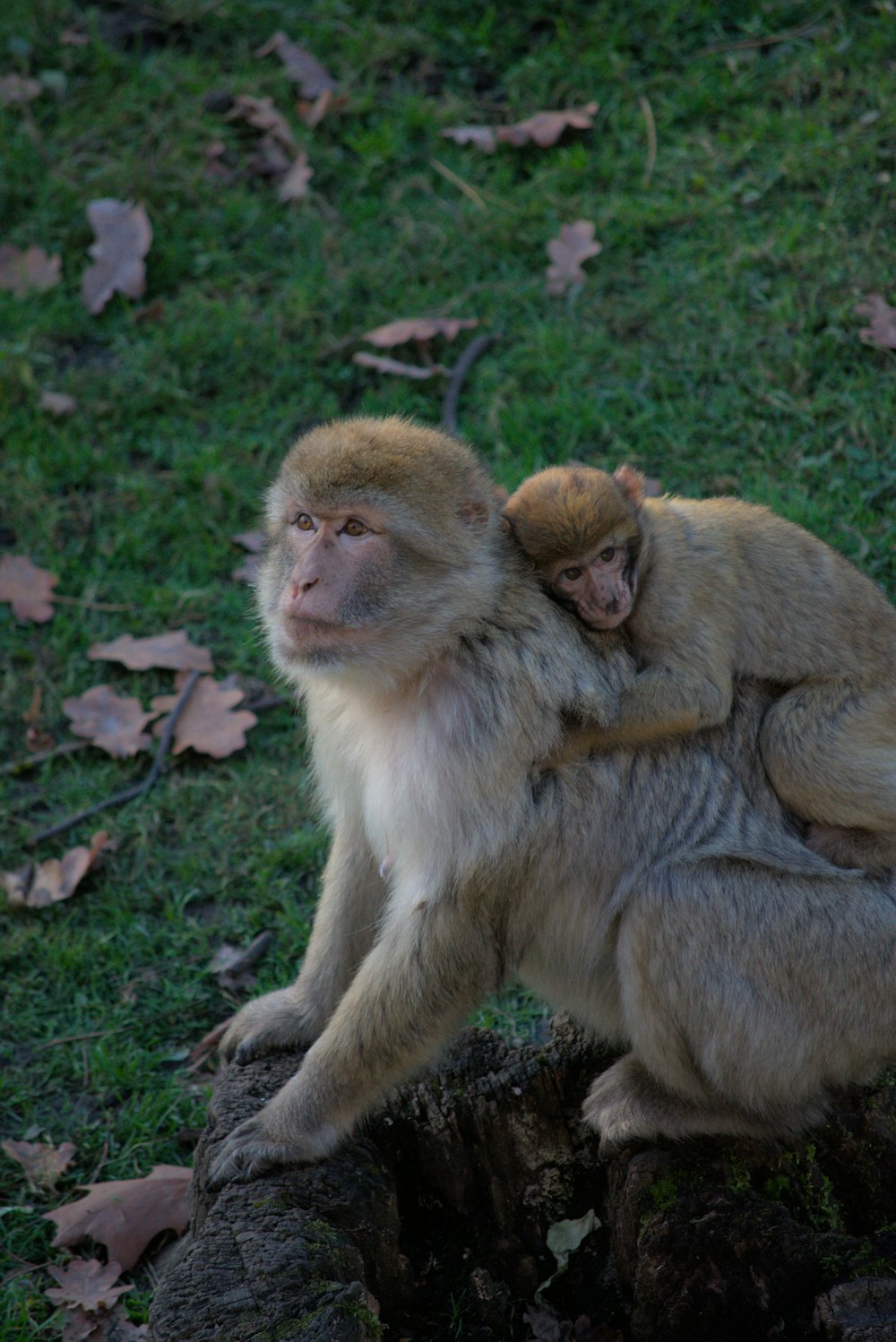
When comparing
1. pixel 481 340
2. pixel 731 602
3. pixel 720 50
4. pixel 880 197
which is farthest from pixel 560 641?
pixel 720 50

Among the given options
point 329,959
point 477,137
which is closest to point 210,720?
point 329,959

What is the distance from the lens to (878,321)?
5.79m

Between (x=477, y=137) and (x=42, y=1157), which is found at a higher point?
(x=477, y=137)

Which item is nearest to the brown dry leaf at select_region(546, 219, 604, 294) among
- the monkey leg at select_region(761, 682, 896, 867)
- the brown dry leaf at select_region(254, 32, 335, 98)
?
the brown dry leaf at select_region(254, 32, 335, 98)

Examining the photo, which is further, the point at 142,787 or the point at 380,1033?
the point at 142,787

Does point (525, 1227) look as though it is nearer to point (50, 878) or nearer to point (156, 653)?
point (50, 878)

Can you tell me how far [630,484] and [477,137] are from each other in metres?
4.05

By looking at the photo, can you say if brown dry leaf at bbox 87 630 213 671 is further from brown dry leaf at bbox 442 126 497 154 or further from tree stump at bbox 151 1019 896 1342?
brown dry leaf at bbox 442 126 497 154

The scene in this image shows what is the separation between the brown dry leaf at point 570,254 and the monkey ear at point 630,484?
2.95 m

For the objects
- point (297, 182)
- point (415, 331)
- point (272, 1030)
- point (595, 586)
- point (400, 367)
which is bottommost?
point (272, 1030)

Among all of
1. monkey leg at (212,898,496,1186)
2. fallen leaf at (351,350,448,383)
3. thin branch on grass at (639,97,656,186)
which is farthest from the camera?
thin branch on grass at (639,97,656,186)

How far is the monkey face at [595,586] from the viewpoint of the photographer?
11.5ft

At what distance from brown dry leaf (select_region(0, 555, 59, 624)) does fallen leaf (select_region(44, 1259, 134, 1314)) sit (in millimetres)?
2804

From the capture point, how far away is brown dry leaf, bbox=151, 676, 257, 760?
18.0 feet
